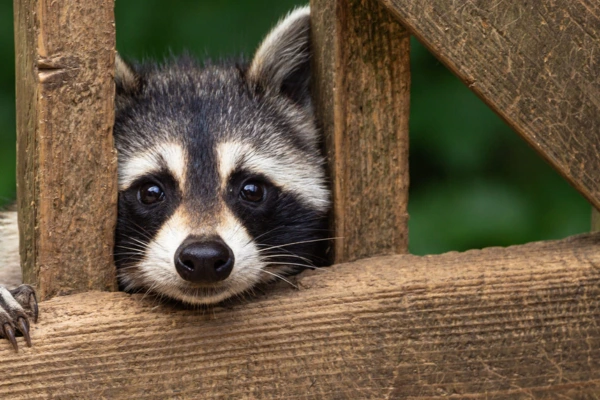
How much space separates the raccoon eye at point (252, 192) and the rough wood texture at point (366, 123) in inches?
18.1

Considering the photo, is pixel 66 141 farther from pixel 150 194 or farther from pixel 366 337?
pixel 366 337

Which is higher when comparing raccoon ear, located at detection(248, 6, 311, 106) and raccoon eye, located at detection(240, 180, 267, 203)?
raccoon ear, located at detection(248, 6, 311, 106)

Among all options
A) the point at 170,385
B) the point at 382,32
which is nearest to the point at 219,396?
the point at 170,385

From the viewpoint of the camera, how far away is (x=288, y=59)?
3432 mm

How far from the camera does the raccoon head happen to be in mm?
2828

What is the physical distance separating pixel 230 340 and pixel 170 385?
0.21m

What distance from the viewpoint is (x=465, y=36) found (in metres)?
2.56

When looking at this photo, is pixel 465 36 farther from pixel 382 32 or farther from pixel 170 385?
pixel 170 385

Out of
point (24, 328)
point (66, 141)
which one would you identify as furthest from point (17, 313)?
point (66, 141)

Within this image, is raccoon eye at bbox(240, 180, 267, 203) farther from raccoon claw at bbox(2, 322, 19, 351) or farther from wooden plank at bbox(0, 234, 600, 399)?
raccoon claw at bbox(2, 322, 19, 351)

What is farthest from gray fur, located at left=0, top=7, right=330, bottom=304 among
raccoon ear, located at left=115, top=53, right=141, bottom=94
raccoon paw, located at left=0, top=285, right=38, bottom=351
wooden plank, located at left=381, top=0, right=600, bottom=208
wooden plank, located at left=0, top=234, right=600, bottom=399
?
wooden plank, located at left=381, top=0, right=600, bottom=208

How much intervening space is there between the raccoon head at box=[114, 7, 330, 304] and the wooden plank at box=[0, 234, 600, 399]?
20cm

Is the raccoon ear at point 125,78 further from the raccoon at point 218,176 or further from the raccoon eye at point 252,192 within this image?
the raccoon eye at point 252,192

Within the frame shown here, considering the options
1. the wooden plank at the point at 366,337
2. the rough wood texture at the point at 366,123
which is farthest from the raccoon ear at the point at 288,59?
the wooden plank at the point at 366,337
